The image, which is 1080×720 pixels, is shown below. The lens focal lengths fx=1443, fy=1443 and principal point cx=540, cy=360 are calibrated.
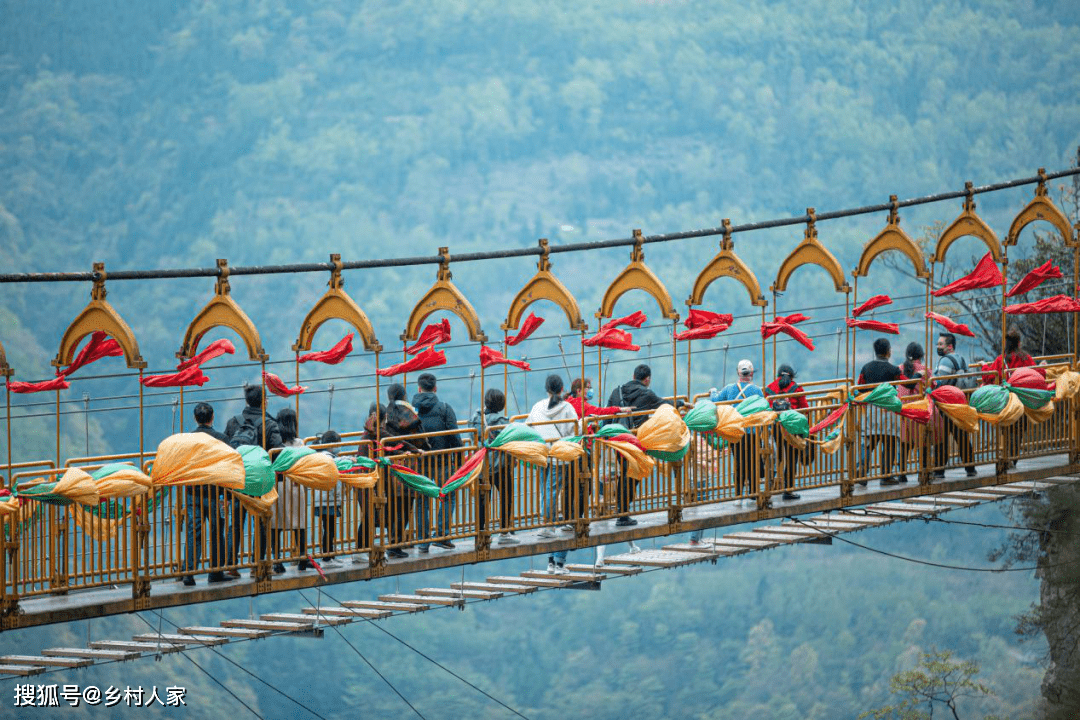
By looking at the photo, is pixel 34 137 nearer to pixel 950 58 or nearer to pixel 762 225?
A: pixel 950 58

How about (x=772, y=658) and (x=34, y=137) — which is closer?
(x=772, y=658)

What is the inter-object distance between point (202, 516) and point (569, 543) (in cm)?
351

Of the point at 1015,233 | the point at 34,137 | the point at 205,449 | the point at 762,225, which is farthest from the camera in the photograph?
the point at 34,137

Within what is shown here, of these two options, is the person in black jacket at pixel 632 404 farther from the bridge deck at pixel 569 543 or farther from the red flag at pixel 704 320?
the red flag at pixel 704 320

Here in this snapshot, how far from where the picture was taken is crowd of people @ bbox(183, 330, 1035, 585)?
38.2 feet

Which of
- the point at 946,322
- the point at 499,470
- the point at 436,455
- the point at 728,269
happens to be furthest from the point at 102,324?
the point at 946,322

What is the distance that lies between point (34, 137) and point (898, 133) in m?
39.1

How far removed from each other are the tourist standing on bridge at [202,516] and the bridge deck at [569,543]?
0.67ft

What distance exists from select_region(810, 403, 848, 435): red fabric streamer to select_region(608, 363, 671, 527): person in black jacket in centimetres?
153

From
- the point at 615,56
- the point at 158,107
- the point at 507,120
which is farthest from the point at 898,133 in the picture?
the point at 158,107

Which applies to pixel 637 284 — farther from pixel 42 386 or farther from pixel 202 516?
pixel 42 386

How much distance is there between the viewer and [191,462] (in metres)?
11.0

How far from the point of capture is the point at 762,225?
14.9m

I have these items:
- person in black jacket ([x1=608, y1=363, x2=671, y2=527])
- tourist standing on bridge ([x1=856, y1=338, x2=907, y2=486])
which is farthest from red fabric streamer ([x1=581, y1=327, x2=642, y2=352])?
tourist standing on bridge ([x1=856, y1=338, x2=907, y2=486])
